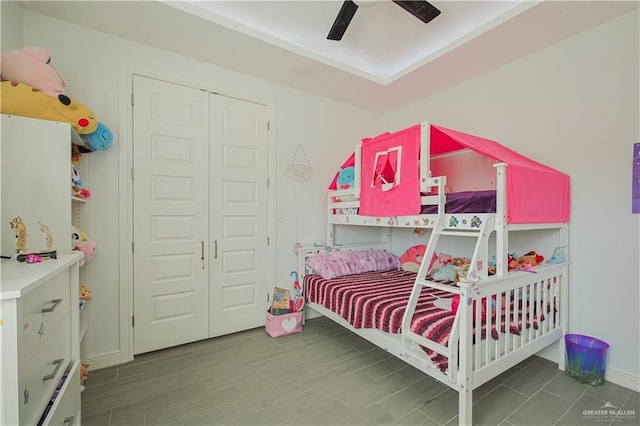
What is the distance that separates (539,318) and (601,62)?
204 cm

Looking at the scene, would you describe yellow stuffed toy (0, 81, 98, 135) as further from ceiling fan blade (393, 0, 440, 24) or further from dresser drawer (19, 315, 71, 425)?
ceiling fan blade (393, 0, 440, 24)

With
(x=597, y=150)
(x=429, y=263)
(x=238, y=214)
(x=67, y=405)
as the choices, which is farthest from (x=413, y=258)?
(x=67, y=405)

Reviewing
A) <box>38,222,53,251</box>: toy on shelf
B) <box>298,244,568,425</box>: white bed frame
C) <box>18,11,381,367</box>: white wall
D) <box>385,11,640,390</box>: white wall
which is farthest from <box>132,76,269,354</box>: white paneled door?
<box>385,11,640,390</box>: white wall

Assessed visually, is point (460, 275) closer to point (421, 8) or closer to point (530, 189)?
point (530, 189)

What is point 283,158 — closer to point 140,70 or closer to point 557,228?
point 140,70

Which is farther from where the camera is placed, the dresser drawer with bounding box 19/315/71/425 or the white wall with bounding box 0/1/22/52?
the white wall with bounding box 0/1/22/52

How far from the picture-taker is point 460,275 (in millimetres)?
2012

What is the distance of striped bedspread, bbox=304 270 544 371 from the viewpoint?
1751 millimetres

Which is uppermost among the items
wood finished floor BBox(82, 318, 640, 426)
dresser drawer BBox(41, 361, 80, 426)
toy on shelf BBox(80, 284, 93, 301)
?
toy on shelf BBox(80, 284, 93, 301)

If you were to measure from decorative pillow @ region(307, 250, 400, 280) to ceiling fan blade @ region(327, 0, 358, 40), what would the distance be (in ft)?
7.01

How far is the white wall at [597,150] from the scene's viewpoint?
2025mm

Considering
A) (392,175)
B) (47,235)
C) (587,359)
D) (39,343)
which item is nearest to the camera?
(39,343)

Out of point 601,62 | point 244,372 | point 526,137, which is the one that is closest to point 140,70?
point 244,372

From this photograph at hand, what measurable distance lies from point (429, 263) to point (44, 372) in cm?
198
